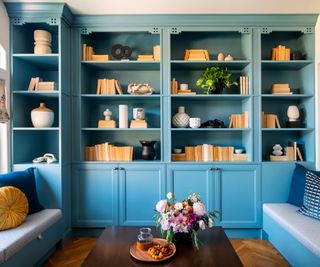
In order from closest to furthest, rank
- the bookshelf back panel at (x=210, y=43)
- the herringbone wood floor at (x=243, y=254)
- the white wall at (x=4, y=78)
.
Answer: the herringbone wood floor at (x=243, y=254) → the white wall at (x=4, y=78) → the bookshelf back panel at (x=210, y=43)

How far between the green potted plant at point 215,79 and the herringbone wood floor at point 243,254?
187 cm

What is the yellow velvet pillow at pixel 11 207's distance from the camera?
79.3 inches

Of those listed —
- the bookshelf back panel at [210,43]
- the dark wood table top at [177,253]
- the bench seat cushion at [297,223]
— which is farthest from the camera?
the bookshelf back panel at [210,43]

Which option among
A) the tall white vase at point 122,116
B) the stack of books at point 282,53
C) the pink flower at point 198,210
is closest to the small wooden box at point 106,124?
the tall white vase at point 122,116

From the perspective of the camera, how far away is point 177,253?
5.49ft

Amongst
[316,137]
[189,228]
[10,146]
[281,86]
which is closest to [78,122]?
[10,146]

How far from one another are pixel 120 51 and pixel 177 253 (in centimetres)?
247

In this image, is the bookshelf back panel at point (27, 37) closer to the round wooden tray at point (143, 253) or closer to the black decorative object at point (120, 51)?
the black decorative object at point (120, 51)

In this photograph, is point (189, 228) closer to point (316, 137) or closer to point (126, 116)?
point (126, 116)

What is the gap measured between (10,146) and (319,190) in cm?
330

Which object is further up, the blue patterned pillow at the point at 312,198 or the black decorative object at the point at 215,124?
the black decorative object at the point at 215,124

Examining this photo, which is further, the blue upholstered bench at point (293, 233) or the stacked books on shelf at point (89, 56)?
the stacked books on shelf at point (89, 56)

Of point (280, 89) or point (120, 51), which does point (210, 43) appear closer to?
point (280, 89)

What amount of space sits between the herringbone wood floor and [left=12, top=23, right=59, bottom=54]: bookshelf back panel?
2382 mm
